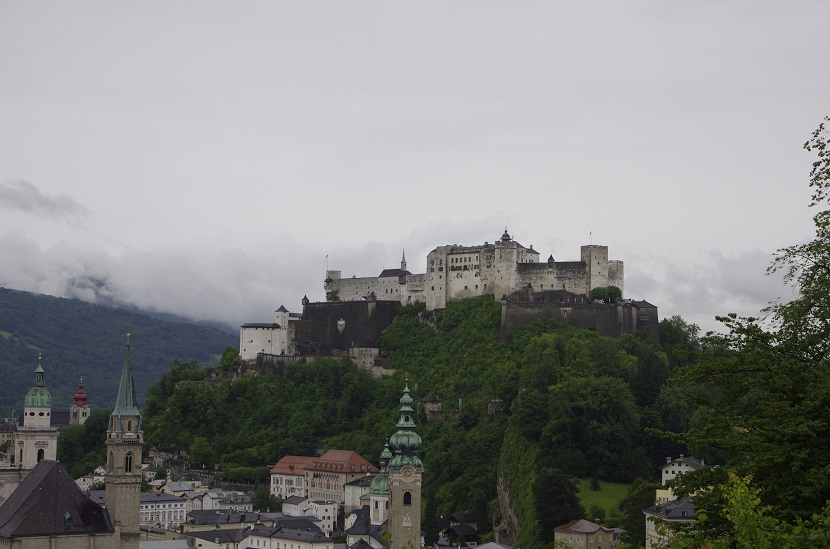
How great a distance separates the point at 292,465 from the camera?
112 meters

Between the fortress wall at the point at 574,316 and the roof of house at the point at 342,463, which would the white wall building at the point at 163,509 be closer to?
the roof of house at the point at 342,463

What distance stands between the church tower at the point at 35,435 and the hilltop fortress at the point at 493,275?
49.2 metres

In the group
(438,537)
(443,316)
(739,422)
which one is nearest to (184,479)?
(443,316)

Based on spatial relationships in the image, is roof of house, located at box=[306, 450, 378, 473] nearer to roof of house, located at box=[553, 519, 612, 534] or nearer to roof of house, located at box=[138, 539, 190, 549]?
roof of house, located at box=[138, 539, 190, 549]

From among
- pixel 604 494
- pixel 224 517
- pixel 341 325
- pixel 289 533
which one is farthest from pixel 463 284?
pixel 604 494

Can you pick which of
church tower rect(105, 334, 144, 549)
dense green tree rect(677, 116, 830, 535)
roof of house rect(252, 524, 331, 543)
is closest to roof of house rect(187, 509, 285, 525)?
roof of house rect(252, 524, 331, 543)

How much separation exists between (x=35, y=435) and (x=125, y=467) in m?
11.8

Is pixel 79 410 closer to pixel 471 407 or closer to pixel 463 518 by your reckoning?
pixel 471 407

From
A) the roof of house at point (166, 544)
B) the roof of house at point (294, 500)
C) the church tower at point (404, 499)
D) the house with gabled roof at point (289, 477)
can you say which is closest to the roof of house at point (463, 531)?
the roof of house at point (166, 544)

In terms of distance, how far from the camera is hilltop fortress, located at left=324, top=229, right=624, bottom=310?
4409 inches

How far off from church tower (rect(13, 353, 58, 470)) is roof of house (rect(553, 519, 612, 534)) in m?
30.3

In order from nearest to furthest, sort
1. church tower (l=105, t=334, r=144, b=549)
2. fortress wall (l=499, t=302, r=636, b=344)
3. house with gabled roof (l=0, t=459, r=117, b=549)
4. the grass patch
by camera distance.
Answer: house with gabled roof (l=0, t=459, r=117, b=549) → church tower (l=105, t=334, r=144, b=549) → the grass patch → fortress wall (l=499, t=302, r=636, b=344)

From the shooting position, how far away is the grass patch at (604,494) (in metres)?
77.2

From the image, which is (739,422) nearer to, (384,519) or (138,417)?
(138,417)
